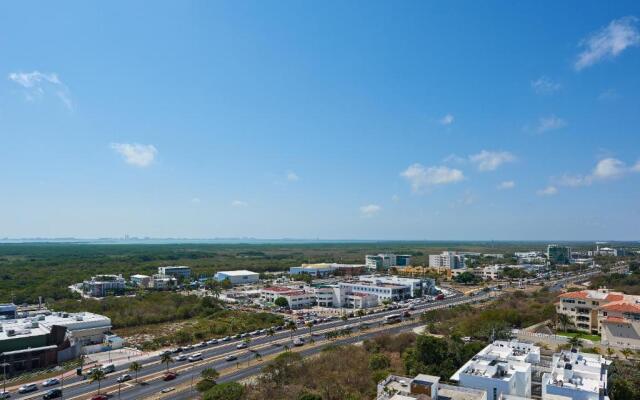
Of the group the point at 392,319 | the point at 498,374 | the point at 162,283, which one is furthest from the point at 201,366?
the point at 162,283

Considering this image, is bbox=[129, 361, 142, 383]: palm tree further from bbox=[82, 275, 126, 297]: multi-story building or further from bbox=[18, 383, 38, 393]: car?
bbox=[82, 275, 126, 297]: multi-story building

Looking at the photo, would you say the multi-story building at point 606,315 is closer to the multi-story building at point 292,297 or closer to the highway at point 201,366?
the highway at point 201,366

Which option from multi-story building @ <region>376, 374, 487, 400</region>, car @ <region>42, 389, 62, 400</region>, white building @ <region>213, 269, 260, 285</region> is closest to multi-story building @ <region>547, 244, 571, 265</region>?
white building @ <region>213, 269, 260, 285</region>

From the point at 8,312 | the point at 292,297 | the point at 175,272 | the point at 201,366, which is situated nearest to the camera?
the point at 201,366

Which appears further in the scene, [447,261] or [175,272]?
[447,261]

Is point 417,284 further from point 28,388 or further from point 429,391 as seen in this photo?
point 28,388

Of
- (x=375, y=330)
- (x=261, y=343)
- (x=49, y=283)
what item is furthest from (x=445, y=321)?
(x=49, y=283)
